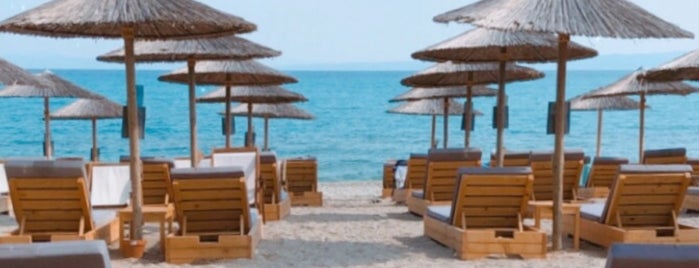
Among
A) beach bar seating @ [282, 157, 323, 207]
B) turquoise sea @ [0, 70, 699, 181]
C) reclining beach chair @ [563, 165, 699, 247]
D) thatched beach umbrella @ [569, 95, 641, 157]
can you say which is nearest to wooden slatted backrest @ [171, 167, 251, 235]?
reclining beach chair @ [563, 165, 699, 247]

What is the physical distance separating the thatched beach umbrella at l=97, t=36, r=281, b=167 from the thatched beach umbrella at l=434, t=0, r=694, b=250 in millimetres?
2456

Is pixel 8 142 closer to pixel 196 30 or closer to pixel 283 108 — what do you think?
pixel 283 108

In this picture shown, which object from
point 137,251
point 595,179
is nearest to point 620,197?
point 137,251

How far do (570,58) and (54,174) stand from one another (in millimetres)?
4902

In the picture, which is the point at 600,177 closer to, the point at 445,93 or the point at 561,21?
the point at 445,93

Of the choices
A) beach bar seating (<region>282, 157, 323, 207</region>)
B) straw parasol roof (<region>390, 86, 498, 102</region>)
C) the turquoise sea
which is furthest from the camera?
the turquoise sea

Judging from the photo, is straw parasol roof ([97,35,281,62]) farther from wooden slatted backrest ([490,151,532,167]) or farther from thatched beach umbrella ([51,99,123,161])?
thatched beach umbrella ([51,99,123,161])

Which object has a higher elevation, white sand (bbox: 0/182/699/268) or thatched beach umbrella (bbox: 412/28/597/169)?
thatched beach umbrella (bbox: 412/28/597/169)

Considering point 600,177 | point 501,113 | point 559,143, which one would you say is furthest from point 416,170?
point 559,143

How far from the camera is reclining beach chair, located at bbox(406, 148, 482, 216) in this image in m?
8.33

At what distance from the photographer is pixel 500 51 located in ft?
29.4

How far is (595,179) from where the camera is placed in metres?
11.0

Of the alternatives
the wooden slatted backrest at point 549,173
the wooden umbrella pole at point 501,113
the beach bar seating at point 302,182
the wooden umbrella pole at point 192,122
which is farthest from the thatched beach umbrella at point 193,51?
the beach bar seating at point 302,182

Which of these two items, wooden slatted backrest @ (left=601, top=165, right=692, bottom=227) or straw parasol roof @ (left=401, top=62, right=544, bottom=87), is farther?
straw parasol roof @ (left=401, top=62, right=544, bottom=87)
